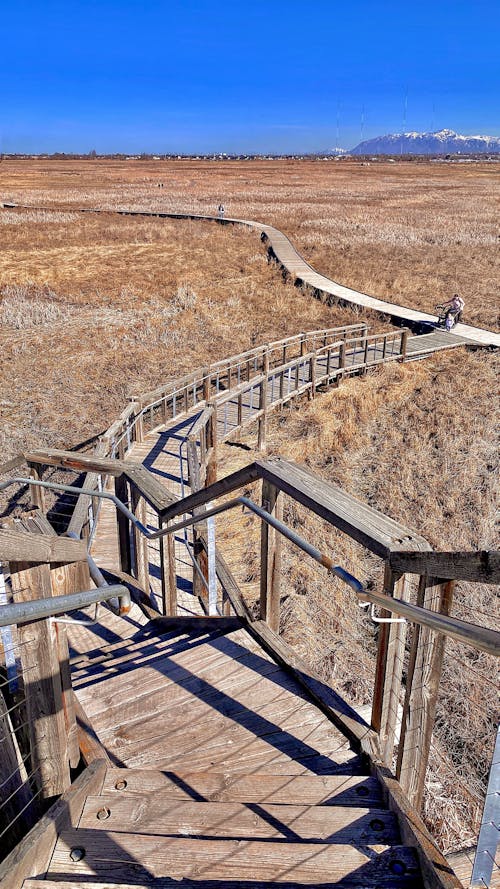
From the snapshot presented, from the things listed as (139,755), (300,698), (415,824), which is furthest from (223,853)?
(300,698)

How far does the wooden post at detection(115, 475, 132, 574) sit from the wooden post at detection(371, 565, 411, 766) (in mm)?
2631

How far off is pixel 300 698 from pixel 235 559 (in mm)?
5512

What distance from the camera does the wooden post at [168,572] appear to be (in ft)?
15.7

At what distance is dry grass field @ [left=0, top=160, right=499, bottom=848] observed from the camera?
273 inches

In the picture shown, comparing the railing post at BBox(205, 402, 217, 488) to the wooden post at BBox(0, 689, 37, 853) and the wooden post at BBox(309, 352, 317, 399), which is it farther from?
the wooden post at BBox(0, 689, 37, 853)

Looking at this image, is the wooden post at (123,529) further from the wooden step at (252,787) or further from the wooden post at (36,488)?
the wooden step at (252,787)

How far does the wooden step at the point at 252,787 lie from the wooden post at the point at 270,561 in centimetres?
122

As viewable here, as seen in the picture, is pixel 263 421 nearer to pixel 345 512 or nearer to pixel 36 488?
pixel 36 488

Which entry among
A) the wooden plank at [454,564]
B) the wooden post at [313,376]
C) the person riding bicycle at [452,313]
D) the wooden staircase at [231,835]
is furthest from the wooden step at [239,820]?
the person riding bicycle at [452,313]

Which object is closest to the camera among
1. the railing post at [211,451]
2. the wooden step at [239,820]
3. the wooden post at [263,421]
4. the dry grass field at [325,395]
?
the wooden step at [239,820]

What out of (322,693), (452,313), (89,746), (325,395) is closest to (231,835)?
(89,746)

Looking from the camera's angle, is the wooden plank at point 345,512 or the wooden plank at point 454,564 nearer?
the wooden plank at point 454,564

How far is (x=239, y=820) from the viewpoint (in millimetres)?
2326

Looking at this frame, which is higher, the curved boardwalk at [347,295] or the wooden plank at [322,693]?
the wooden plank at [322,693]
